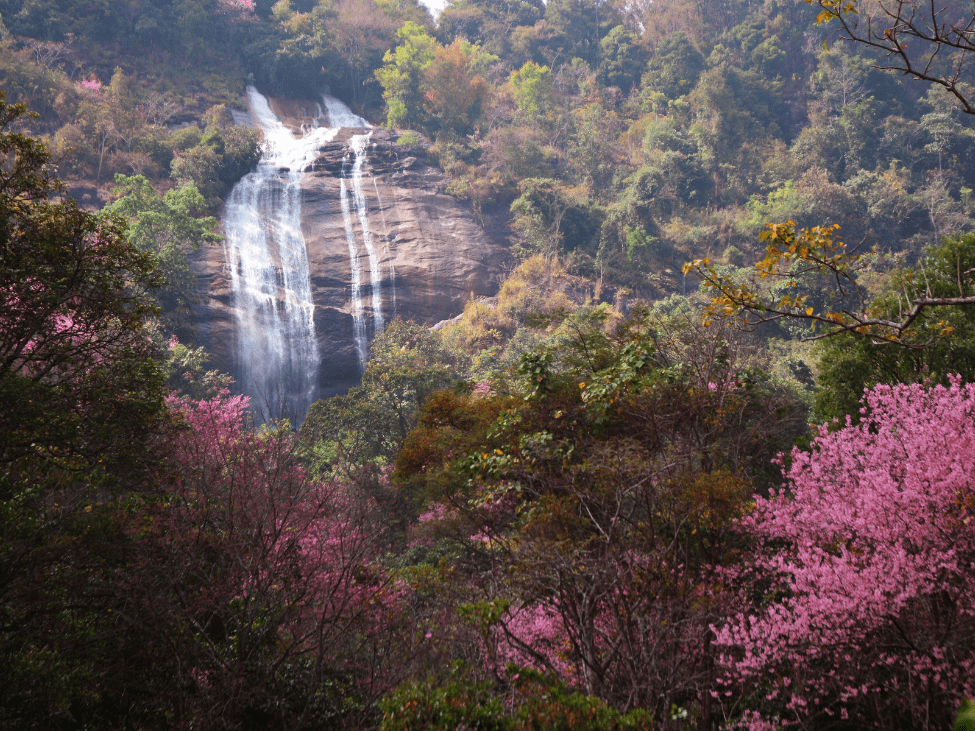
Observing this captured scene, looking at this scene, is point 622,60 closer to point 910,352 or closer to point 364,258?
point 364,258

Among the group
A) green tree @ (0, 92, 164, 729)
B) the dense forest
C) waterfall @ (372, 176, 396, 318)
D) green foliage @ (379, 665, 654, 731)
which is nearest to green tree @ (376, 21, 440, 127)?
waterfall @ (372, 176, 396, 318)

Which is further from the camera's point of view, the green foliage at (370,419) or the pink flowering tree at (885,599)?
the green foliage at (370,419)

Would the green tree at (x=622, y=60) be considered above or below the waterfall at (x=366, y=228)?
above

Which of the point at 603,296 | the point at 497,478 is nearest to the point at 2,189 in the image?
the point at 497,478

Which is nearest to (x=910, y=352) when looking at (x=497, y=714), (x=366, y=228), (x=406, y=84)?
(x=497, y=714)

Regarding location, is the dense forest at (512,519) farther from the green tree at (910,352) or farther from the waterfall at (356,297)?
the waterfall at (356,297)

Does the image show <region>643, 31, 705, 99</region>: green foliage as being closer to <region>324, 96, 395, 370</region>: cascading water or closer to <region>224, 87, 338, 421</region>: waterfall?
<region>324, 96, 395, 370</region>: cascading water

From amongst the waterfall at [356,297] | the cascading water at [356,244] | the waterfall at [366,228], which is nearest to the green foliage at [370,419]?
the waterfall at [356,297]
